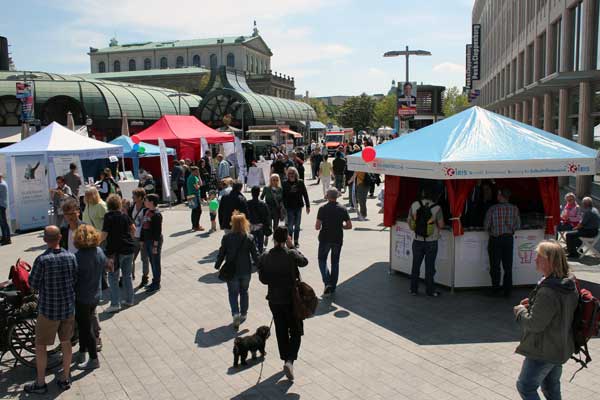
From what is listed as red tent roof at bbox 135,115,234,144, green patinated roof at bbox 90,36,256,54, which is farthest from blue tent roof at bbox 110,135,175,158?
green patinated roof at bbox 90,36,256,54

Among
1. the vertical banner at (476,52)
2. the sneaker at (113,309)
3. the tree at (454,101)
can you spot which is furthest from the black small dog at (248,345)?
the tree at (454,101)

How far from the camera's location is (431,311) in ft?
26.7

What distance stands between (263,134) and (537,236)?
37.4 metres

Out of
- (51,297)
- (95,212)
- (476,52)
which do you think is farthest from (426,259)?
(476,52)

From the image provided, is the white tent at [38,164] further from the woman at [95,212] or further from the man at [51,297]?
the man at [51,297]

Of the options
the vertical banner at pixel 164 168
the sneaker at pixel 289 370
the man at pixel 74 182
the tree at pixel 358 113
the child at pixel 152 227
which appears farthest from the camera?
the tree at pixel 358 113

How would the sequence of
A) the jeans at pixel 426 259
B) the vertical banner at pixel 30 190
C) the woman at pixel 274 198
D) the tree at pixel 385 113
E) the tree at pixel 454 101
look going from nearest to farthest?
1. the jeans at pixel 426 259
2. the woman at pixel 274 198
3. the vertical banner at pixel 30 190
4. the tree at pixel 454 101
5. the tree at pixel 385 113

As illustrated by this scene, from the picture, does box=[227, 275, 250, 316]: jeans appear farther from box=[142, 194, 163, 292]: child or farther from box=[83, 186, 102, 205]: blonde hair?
box=[83, 186, 102, 205]: blonde hair

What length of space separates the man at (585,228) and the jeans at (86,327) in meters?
9.25

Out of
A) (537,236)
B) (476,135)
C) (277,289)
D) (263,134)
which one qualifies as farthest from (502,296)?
(263,134)

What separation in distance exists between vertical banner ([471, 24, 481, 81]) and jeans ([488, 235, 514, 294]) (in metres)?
56.2

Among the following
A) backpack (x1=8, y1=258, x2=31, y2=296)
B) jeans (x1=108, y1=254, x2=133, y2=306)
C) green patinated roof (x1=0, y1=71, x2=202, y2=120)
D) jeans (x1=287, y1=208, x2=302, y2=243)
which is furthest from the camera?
green patinated roof (x1=0, y1=71, x2=202, y2=120)

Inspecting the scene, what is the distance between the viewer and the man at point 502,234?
27.7 feet

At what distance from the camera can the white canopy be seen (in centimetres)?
1503
